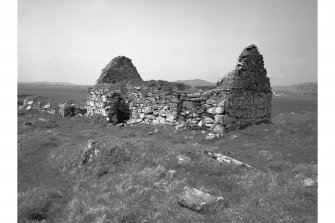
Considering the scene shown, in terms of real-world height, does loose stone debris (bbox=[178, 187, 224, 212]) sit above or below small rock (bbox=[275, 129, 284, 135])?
below

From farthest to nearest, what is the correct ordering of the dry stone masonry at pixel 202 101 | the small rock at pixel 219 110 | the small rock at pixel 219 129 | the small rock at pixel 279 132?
the dry stone masonry at pixel 202 101 < the small rock at pixel 219 110 < the small rock at pixel 219 129 < the small rock at pixel 279 132

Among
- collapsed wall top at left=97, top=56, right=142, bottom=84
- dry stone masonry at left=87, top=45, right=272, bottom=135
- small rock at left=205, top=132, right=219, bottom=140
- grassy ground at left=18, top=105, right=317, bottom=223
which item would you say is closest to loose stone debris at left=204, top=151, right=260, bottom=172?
grassy ground at left=18, top=105, right=317, bottom=223

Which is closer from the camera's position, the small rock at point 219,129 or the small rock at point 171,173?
the small rock at point 171,173

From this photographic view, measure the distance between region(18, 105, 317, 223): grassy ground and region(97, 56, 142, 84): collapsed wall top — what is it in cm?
1266

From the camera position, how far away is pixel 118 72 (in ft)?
86.9

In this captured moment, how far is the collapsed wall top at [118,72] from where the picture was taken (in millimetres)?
25469

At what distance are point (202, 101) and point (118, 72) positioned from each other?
12.5 meters

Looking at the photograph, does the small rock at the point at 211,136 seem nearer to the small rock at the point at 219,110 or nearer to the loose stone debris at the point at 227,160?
the small rock at the point at 219,110

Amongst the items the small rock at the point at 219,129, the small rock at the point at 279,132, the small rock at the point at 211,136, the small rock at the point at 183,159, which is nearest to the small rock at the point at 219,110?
the small rock at the point at 219,129

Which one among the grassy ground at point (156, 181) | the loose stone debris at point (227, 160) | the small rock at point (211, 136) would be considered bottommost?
the grassy ground at point (156, 181)

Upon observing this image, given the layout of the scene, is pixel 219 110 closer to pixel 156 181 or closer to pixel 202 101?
pixel 202 101

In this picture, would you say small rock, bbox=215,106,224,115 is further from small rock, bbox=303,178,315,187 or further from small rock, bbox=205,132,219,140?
small rock, bbox=303,178,315,187

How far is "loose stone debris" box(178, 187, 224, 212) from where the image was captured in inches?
237
